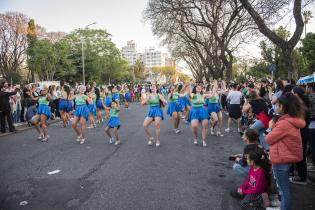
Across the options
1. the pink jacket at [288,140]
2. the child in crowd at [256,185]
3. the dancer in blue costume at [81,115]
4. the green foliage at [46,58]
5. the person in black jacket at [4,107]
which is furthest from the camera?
the green foliage at [46,58]

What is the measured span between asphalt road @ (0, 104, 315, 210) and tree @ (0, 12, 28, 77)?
3622cm

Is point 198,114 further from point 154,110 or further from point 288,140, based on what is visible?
point 288,140

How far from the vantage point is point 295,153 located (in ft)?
13.5

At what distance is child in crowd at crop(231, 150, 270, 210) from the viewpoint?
4.64 meters

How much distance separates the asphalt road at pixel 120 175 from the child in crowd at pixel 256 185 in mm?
257

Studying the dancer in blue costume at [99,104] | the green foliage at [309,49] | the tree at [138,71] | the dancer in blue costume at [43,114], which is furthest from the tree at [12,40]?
the tree at [138,71]

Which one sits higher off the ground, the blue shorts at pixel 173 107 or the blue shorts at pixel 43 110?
the blue shorts at pixel 43 110

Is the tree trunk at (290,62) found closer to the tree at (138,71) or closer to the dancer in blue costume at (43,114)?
the dancer in blue costume at (43,114)

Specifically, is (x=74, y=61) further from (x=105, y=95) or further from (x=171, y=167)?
(x=171, y=167)

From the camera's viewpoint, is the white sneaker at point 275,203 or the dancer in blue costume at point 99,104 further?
the dancer in blue costume at point 99,104

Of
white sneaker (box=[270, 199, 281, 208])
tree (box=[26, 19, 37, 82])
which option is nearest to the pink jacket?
white sneaker (box=[270, 199, 281, 208])

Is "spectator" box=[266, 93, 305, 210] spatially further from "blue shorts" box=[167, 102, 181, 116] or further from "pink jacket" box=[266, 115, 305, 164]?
"blue shorts" box=[167, 102, 181, 116]

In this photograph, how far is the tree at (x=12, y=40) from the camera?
41.0 m

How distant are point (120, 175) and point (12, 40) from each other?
141ft
